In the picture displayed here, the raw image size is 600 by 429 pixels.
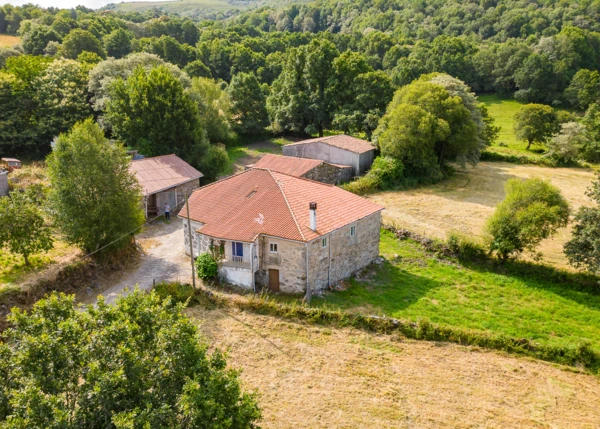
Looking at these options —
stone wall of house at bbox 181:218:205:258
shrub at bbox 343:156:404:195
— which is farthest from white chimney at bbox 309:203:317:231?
shrub at bbox 343:156:404:195

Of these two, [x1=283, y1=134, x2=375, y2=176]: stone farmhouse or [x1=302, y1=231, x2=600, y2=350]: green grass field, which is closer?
[x1=302, y1=231, x2=600, y2=350]: green grass field

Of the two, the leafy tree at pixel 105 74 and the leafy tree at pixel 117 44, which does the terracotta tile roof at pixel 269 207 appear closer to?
the leafy tree at pixel 105 74

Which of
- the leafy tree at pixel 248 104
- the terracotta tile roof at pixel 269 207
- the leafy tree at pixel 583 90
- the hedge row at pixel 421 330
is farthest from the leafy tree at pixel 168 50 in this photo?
the hedge row at pixel 421 330

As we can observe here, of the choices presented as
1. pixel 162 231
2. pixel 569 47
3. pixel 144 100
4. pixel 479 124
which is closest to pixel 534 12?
pixel 569 47

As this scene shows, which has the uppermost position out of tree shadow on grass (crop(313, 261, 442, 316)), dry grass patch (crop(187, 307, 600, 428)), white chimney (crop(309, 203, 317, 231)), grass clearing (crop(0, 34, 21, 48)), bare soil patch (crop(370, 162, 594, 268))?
grass clearing (crop(0, 34, 21, 48))

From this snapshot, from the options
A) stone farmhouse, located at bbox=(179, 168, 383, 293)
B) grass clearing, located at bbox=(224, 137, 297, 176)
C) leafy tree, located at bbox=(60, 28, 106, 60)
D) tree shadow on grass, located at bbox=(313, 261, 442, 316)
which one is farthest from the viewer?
leafy tree, located at bbox=(60, 28, 106, 60)

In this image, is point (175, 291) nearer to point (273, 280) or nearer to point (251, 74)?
point (273, 280)

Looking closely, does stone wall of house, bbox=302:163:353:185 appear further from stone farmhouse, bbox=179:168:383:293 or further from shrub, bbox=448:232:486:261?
shrub, bbox=448:232:486:261
